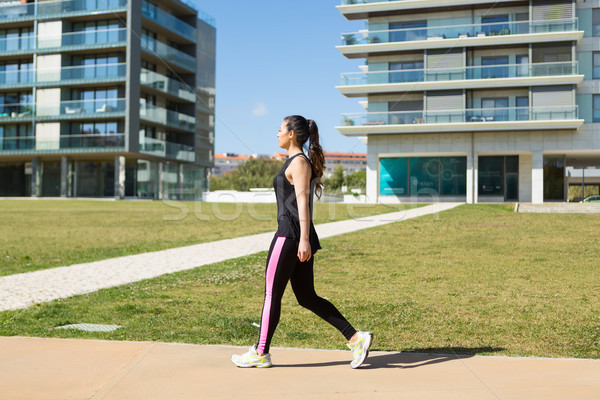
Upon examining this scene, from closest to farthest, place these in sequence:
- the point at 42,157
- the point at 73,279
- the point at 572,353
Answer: the point at 572,353 → the point at 73,279 → the point at 42,157

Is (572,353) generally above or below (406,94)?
below

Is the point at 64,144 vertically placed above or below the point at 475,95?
below

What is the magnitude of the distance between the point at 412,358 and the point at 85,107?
4977 cm

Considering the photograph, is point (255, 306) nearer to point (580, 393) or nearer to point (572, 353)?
point (572, 353)

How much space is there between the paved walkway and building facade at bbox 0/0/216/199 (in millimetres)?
37698

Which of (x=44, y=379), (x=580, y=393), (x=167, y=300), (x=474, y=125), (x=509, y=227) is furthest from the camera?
(x=474, y=125)

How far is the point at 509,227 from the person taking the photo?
19.4 metres

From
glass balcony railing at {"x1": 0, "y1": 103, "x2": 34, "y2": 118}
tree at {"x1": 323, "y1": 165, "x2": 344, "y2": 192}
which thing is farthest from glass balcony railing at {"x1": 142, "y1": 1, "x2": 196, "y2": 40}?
tree at {"x1": 323, "y1": 165, "x2": 344, "y2": 192}

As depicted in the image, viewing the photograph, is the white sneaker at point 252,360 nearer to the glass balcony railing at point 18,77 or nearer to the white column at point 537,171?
the white column at point 537,171

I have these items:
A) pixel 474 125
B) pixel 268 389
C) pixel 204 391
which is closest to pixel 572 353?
pixel 268 389

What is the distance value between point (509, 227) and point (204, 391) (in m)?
17.2

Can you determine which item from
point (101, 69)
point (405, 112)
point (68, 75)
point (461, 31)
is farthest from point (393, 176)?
point (68, 75)

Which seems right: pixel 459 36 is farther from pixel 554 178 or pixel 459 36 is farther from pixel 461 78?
pixel 554 178

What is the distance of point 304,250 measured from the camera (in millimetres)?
4363
